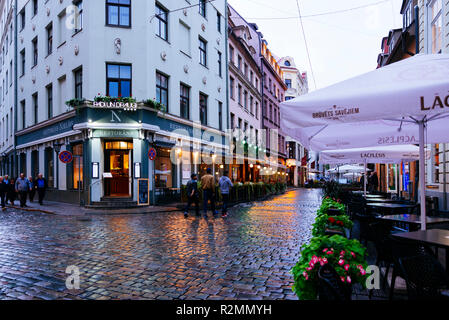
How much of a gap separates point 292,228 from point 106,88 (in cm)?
1138

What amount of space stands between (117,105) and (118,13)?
15.8 ft

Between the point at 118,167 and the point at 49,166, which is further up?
the point at 49,166

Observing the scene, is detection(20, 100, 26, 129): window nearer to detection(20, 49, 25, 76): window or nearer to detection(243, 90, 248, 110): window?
detection(20, 49, 25, 76): window

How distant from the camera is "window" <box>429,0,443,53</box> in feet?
39.3

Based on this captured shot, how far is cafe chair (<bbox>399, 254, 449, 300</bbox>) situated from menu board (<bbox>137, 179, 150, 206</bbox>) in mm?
13614

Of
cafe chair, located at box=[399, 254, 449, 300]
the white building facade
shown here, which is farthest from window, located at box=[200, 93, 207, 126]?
cafe chair, located at box=[399, 254, 449, 300]

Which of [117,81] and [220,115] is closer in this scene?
[117,81]

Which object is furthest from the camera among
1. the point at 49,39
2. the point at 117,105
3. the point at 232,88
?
the point at 232,88

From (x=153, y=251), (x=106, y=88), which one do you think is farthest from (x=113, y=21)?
(x=153, y=251)

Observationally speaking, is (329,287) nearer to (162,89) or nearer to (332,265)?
(332,265)

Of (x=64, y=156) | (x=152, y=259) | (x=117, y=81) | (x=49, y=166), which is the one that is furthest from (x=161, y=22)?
(x=152, y=259)

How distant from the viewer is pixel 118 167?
16297 millimetres

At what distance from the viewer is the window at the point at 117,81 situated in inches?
645

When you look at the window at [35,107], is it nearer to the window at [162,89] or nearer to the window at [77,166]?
the window at [77,166]
